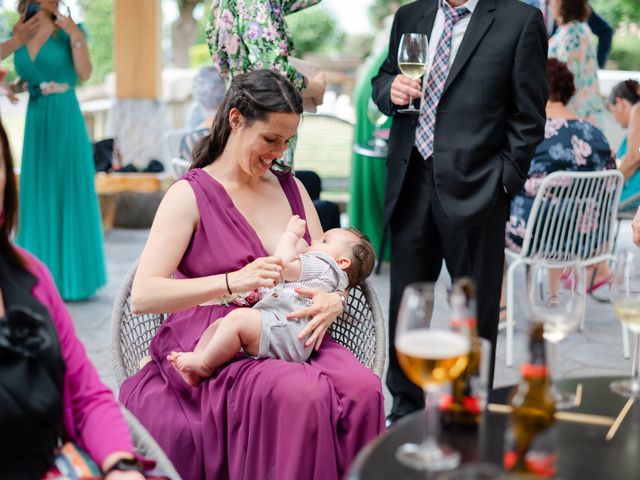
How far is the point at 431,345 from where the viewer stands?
4.37 ft

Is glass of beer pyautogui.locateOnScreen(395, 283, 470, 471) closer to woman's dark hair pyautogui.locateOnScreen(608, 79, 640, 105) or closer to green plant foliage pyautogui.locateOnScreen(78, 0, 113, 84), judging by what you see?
woman's dark hair pyautogui.locateOnScreen(608, 79, 640, 105)

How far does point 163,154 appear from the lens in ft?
25.8

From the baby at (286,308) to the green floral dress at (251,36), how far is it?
81 centimetres

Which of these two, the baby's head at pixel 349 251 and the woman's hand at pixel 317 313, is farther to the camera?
the baby's head at pixel 349 251

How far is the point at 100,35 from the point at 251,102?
14675 mm

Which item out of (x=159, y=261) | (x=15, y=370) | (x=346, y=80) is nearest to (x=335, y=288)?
(x=159, y=261)

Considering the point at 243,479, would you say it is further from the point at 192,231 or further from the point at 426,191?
the point at 426,191

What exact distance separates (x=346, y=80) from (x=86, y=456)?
35.6ft

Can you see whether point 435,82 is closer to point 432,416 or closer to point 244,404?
point 244,404

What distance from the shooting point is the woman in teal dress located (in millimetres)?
4980

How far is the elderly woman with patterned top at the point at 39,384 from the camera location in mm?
1509

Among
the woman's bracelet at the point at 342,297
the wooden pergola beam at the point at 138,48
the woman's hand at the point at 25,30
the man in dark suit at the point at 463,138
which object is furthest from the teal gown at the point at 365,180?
the woman's bracelet at the point at 342,297

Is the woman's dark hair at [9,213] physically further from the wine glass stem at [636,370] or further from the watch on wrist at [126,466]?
the wine glass stem at [636,370]

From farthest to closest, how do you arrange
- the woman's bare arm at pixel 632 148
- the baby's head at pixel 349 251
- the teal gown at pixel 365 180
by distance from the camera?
1. the teal gown at pixel 365 180
2. the woman's bare arm at pixel 632 148
3. the baby's head at pixel 349 251
